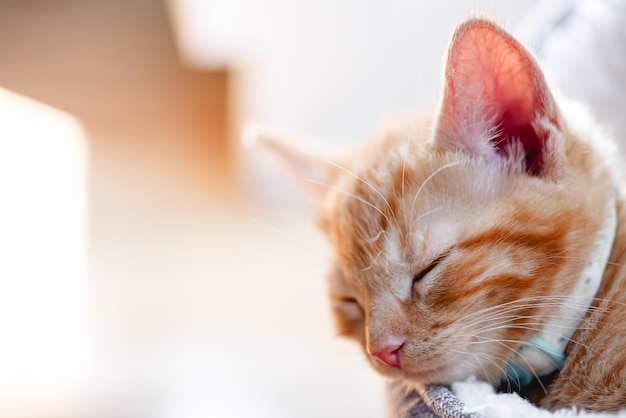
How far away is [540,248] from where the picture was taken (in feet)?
2.78

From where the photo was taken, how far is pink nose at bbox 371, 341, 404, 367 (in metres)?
0.87

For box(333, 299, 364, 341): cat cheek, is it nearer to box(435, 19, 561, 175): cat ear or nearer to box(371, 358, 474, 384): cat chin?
box(371, 358, 474, 384): cat chin

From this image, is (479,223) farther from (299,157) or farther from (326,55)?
(326,55)

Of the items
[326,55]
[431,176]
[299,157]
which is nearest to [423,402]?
[431,176]

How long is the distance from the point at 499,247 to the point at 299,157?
1.75ft

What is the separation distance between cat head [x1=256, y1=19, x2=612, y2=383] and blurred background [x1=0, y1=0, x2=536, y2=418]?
0.81 feet

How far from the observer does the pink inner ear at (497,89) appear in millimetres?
834

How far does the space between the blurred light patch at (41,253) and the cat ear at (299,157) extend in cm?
90

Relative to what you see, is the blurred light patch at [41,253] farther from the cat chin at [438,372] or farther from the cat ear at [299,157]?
the cat chin at [438,372]

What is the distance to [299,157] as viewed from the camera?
1284 millimetres

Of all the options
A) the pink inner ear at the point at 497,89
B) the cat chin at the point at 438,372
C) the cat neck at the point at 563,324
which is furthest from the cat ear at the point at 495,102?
the cat chin at the point at 438,372

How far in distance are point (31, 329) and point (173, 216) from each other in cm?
79

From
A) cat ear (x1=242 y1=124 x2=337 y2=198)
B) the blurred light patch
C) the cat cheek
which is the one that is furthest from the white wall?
the cat cheek

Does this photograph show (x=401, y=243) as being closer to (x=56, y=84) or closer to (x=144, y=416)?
(x=144, y=416)
